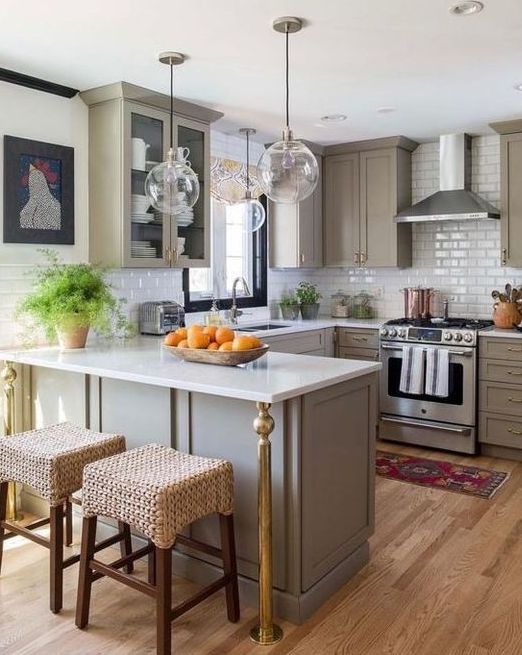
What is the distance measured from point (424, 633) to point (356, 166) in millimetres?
4057

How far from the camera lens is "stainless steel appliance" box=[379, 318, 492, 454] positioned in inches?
185

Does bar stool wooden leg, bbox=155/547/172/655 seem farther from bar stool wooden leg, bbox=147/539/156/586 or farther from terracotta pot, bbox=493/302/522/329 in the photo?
terracotta pot, bbox=493/302/522/329

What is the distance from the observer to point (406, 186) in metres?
5.52

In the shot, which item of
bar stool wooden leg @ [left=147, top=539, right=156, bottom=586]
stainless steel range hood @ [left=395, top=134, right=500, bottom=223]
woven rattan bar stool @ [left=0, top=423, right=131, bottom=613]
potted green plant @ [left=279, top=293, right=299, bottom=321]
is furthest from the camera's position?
potted green plant @ [left=279, top=293, right=299, bottom=321]

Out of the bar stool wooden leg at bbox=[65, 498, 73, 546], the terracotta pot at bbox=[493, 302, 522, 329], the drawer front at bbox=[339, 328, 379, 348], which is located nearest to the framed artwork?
the bar stool wooden leg at bbox=[65, 498, 73, 546]

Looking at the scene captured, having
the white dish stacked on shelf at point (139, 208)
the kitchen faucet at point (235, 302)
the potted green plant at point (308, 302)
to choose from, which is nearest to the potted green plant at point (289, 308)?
the potted green plant at point (308, 302)

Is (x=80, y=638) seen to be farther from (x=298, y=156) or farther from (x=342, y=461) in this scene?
(x=298, y=156)

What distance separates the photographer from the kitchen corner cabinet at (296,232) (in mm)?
5512

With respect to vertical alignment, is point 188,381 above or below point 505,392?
above

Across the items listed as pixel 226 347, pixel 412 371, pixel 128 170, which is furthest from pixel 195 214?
pixel 412 371

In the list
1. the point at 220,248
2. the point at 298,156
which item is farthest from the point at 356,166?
the point at 298,156

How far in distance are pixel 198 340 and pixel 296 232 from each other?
9.11 feet

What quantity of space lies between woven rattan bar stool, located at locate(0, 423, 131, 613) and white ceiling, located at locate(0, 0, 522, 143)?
185 cm

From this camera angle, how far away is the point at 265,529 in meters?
2.35
